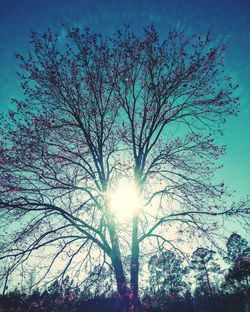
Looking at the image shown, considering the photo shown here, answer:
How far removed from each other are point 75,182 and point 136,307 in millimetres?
4589

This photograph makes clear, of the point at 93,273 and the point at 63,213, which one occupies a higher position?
the point at 63,213

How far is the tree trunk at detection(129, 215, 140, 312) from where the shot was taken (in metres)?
6.22

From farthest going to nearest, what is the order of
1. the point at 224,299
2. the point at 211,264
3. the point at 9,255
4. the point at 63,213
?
the point at 211,264 < the point at 224,299 < the point at 63,213 < the point at 9,255

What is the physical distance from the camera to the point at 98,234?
7.37 m

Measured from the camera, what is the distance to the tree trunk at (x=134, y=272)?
6.22 m

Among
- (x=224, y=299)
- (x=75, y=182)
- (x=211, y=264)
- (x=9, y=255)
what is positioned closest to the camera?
(x=9, y=255)

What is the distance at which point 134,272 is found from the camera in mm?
6875

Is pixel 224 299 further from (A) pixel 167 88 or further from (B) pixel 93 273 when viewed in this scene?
(A) pixel 167 88

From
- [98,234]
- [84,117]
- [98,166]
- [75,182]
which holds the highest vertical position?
[84,117]

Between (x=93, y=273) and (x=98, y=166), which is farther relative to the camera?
(x=98, y=166)

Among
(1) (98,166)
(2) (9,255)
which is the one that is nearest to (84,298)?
(2) (9,255)

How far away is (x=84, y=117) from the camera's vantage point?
28.7 feet

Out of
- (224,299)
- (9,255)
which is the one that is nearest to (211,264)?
(224,299)

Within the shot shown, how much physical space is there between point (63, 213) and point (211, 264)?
41326 mm
